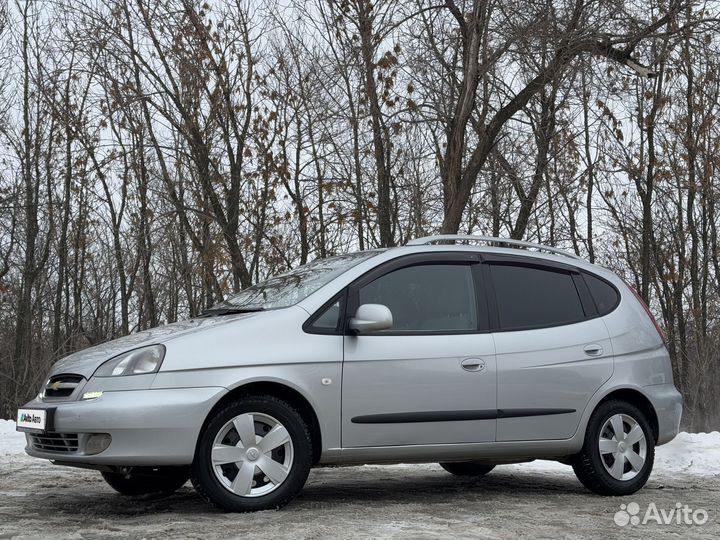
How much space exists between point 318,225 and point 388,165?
7.01 feet

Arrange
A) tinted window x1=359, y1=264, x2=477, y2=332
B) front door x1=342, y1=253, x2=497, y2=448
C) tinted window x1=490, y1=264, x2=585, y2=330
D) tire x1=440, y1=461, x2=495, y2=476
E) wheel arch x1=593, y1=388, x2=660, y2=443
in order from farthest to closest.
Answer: tire x1=440, y1=461, x2=495, y2=476 < wheel arch x1=593, y1=388, x2=660, y2=443 < tinted window x1=490, y1=264, x2=585, y2=330 < tinted window x1=359, y1=264, x2=477, y2=332 < front door x1=342, y1=253, x2=497, y2=448

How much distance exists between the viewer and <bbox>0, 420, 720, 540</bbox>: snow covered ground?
4.90 meters

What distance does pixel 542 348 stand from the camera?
6.51 meters

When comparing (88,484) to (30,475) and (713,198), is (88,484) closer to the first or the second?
(30,475)

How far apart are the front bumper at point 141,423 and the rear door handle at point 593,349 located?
9.11 feet

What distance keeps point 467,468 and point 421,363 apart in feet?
7.40

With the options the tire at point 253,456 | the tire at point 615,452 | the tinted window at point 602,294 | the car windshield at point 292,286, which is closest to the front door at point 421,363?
the car windshield at point 292,286

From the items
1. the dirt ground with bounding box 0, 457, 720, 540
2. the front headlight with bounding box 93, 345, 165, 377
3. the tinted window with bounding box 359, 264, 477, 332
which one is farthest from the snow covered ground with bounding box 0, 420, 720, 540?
the tinted window with bounding box 359, 264, 477, 332

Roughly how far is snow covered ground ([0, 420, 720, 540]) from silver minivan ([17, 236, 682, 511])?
0.89 feet

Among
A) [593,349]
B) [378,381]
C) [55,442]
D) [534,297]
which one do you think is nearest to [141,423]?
[55,442]

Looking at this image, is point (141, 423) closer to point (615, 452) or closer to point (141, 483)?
point (141, 483)

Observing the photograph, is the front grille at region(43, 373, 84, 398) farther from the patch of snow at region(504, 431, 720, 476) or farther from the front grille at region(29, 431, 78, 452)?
the patch of snow at region(504, 431, 720, 476)

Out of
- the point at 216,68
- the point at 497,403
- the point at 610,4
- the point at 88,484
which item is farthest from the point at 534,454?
the point at 216,68

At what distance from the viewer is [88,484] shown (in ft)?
23.6
